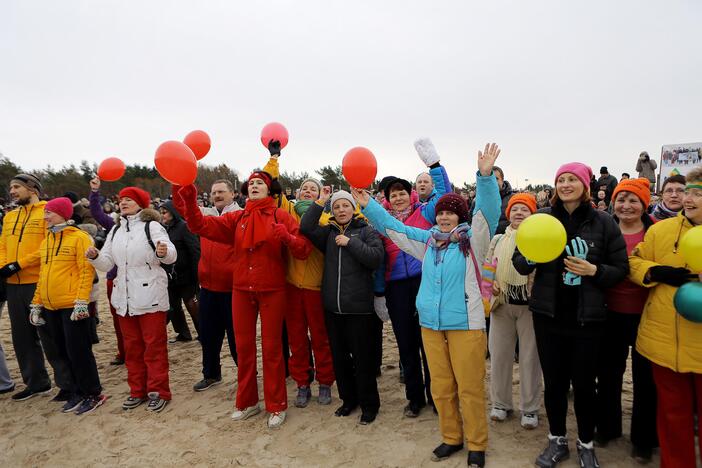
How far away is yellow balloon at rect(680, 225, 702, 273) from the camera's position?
2.41m

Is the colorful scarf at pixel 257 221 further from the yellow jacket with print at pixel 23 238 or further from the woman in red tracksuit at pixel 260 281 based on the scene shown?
the yellow jacket with print at pixel 23 238

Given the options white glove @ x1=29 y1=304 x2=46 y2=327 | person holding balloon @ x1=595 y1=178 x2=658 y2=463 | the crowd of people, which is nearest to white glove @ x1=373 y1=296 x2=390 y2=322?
the crowd of people

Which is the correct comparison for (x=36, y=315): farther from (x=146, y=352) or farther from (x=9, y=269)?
(x=146, y=352)

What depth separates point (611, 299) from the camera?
3.10 metres

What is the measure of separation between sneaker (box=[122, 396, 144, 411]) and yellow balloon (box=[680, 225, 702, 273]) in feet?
16.9

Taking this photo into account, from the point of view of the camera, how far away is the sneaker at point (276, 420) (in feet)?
13.0

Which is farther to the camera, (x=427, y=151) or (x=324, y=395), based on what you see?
(x=324, y=395)

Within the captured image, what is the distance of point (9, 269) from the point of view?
182 inches

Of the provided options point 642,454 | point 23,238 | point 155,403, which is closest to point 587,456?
point 642,454

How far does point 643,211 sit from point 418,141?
2036 millimetres

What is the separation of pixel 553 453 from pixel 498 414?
74cm

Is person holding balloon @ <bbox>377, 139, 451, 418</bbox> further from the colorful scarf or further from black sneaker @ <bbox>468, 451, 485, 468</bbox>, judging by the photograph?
the colorful scarf

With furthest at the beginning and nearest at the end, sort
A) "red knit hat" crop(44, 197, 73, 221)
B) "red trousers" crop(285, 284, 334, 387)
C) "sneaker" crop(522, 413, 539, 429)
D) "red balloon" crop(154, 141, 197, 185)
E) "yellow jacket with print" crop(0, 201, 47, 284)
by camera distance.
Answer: "yellow jacket with print" crop(0, 201, 47, 284), "red knit hat" crop(44, 197, 73, 221), "red trousers" crop(285, 284, 334, 387), "sneaker" crop(522, 413, 539, 429), "red balloon" crop(154, 141, 197, 185)

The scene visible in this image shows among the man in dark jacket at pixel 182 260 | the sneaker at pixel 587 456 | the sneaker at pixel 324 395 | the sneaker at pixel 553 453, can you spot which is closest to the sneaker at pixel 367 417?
the sneaker at pixel 324 395
